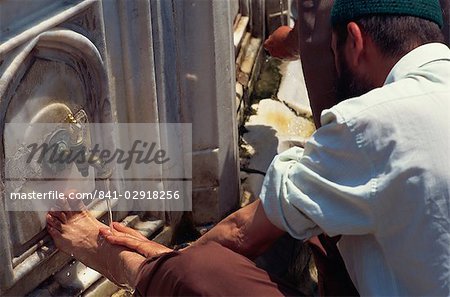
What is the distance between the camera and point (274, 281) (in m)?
2.22

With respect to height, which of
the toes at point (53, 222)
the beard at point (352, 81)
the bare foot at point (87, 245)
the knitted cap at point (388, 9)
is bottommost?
the bare foot at point (87, 245)

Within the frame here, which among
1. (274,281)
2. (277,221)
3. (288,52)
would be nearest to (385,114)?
(277,221)

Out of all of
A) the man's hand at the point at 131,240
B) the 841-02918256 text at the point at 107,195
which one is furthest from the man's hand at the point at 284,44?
the man's hand at the point at 131,240

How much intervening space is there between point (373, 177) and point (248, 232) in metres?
0.48

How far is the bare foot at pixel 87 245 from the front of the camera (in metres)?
2.54

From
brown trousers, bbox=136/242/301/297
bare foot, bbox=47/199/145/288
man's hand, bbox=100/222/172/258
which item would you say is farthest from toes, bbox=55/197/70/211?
brown trousers, bbox=136/242/301/297

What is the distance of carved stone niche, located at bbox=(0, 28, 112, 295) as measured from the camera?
223cm

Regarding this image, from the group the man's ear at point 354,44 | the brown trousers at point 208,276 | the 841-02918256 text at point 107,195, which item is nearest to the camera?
the man's ear at point 354,44

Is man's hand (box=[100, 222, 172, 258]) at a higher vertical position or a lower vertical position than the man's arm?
lower

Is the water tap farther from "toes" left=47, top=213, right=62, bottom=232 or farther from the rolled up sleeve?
the rolled up sleeve

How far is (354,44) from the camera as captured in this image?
2.02 m

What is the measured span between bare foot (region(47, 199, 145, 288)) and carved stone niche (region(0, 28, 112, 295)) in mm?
43

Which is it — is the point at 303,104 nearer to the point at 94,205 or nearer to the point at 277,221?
the point at 94,205

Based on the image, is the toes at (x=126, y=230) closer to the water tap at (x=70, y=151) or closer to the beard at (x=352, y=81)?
the water tap at (x=70, y=151)
